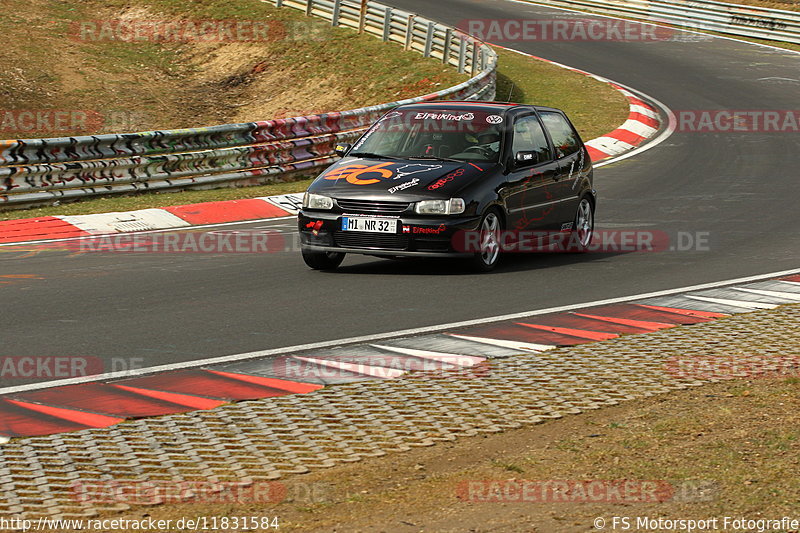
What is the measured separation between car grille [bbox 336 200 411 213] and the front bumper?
7 centimetres

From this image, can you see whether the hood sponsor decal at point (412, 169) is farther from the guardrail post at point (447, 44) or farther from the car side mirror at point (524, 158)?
the guardrail post at point (447, 44)

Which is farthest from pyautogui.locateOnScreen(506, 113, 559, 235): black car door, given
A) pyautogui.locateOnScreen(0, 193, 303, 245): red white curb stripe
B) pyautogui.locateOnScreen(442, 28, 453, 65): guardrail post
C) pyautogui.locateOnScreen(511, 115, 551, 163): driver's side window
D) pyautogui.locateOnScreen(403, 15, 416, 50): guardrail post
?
pyautogui.locateOnScreen(403, 15, 416, 50): guardrail post

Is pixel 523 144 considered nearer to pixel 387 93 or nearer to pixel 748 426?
pixel 748 426

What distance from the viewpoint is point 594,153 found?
21156mm

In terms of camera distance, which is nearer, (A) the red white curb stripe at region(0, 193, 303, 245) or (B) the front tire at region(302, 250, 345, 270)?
(B) the front tire at region(302, 250, 345, 270)

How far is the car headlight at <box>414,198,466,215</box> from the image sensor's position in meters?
11.0

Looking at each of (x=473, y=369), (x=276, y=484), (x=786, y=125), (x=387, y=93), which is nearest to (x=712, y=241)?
(x=473, y=369)

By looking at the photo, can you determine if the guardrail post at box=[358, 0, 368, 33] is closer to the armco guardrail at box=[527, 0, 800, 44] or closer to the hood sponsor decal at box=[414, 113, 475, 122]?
the armco guardrail at box=[527, 0, 800, 44]

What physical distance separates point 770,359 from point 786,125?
18.2 meters

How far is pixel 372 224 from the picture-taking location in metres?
11.0

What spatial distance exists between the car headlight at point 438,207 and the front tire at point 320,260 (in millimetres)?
1154

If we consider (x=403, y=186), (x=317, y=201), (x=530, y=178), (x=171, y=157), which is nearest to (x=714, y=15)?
Answer: (x=171, y=157)

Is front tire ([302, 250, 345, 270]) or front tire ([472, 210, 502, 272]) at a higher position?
front tire ([472, 210, 502, 272])

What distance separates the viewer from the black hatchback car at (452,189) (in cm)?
1099
